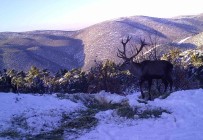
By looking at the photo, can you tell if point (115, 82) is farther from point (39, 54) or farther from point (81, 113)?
point (39, 54)

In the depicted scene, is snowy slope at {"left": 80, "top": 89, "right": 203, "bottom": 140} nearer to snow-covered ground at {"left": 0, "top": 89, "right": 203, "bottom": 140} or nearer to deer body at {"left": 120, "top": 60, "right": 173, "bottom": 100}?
snow-covered ground at {"left": 0, "top": 89, "right": 203, "bottom": 140}

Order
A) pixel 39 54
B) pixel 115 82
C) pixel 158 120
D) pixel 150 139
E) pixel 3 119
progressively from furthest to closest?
pixel 39 54 < pixel 115 82 < pixel 3 119 < pixel 158 120 < pixel 150 139

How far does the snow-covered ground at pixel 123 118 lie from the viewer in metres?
8.73

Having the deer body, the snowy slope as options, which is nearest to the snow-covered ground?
the snowy slope

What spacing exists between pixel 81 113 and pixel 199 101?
13.1 feet

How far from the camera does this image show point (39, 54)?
172 m

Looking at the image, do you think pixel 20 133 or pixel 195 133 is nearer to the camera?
pixel 195 133

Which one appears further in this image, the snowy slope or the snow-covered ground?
the snow-covered ground

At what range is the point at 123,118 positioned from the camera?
10.3m

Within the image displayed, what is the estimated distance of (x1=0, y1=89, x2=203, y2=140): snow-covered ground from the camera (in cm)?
873

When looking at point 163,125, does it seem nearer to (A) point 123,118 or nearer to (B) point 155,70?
(A) point 123,118

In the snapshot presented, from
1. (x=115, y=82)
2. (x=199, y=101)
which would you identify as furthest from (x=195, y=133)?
(x=115, y=82)

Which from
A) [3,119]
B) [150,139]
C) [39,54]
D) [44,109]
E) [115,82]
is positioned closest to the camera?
[150,139]

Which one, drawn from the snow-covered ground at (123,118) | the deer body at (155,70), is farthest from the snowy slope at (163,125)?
the deer body at (155,70)
